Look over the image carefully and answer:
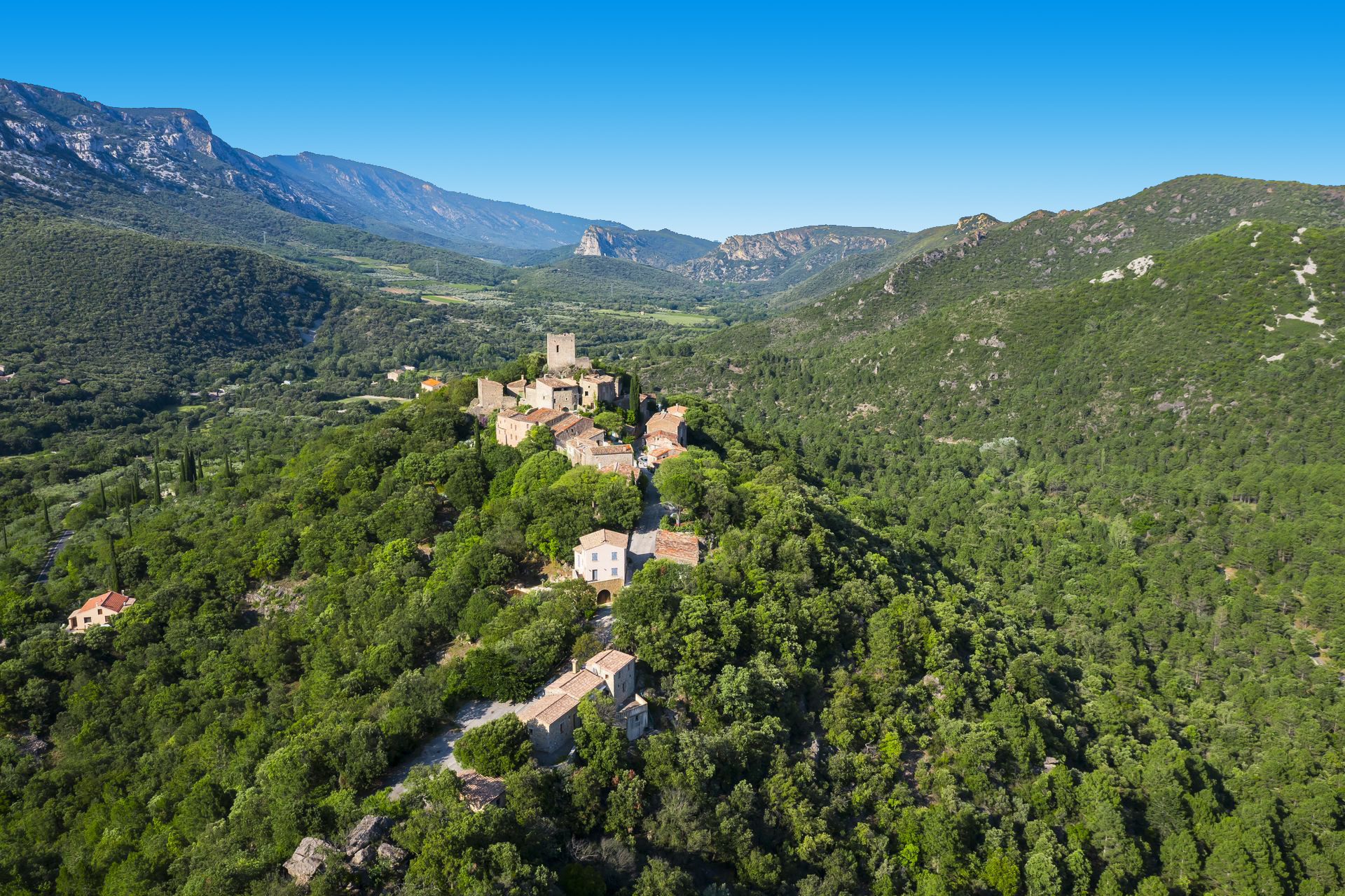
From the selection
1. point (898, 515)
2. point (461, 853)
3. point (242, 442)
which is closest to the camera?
point (461, 853)

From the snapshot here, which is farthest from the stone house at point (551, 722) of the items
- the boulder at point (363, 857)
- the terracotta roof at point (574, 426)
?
the terracotta roof at point (574, 426)

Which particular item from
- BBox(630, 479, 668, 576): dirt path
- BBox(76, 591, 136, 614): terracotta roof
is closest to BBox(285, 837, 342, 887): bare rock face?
BBox(630, 479, 668, 576): dirt path

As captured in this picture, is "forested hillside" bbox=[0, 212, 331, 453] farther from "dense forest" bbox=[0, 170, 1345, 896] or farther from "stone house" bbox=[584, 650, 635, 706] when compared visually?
"stone house" bbox=[584, 650, 635, 706]

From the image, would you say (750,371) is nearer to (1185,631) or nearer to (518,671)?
(1185,631)

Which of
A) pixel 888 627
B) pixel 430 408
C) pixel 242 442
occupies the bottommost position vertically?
pixel 242 442

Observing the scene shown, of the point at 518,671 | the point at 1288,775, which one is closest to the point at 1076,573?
the point at 1288,775

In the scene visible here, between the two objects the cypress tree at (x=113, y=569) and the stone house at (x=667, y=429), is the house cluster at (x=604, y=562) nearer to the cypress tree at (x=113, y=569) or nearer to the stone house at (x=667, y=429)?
the stone house at (x=667, y=429)
